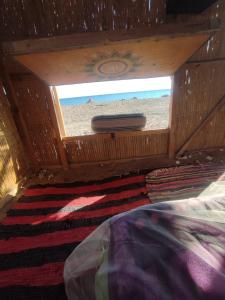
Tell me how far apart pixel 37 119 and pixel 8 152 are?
63cm

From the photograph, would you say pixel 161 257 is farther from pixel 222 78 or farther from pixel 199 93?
pixel 222 78

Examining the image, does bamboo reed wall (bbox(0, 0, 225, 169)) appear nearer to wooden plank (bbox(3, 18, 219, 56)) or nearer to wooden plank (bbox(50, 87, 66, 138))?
wooden plank (bbox(50, 87, 66, 138))

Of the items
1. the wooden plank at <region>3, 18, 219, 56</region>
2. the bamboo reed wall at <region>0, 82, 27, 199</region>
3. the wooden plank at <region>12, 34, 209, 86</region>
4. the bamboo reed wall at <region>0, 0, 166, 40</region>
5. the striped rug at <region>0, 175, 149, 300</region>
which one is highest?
the bamboo reed wall at <region>0, 0, 166, 40</region>

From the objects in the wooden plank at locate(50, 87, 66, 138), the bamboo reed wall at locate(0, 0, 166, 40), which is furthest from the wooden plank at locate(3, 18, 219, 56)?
the wooden plank at locate(50, 87, 66, 138)

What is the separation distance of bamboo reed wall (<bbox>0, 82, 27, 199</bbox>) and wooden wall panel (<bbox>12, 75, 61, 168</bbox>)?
169 mm

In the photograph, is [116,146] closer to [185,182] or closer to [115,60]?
[185,182]

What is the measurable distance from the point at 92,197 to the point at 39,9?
2333 millimetres

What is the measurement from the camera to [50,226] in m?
2.10

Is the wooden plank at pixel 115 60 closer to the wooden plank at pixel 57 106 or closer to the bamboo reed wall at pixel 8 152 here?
the wooden plank at pixel 57 106

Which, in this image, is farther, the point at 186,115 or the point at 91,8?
the point at 186,115

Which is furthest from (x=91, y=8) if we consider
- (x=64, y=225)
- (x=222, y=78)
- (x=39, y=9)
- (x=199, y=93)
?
(x=64, y=225)

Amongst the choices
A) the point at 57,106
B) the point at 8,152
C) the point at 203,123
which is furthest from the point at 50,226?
the point at 203,123

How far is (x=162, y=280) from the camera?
25.3 inches

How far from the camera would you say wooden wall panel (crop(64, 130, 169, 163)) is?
3.15m
